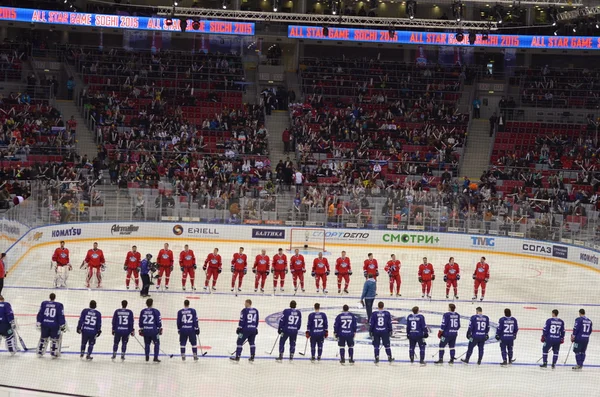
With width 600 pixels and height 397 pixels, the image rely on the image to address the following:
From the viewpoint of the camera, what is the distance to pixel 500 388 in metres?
15.6

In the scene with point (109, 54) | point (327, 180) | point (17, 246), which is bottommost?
point (17, 246)

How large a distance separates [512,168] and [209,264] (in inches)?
653

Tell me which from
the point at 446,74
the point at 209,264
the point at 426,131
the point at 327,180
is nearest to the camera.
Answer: the point at 209,264

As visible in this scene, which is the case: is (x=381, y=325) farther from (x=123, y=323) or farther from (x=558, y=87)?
(x=558, y=87)

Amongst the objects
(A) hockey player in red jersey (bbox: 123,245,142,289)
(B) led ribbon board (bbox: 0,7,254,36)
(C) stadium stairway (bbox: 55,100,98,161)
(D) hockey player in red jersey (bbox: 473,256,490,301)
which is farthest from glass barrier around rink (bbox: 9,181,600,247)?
(B) led ribbon board (bbox: 0,7,254,36)

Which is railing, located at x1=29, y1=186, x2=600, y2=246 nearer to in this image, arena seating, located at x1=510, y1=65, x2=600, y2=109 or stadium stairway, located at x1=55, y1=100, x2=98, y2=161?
stadium stairway, located at x1=55, y1=100, x2=98, y2=161

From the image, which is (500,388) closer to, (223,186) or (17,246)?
(17,246)

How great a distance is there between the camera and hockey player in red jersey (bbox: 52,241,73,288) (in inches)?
867

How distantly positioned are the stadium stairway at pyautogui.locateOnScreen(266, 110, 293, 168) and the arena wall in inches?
268

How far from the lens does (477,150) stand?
3859 cm

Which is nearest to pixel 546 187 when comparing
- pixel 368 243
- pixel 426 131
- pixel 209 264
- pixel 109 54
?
pixel 426 131

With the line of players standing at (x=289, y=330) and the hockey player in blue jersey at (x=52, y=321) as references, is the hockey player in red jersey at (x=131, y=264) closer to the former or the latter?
the line of players standing at (x=289, y=330)

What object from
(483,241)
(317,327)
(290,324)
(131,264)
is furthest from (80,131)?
(317,327)

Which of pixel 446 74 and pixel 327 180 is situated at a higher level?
pixel 446 74
